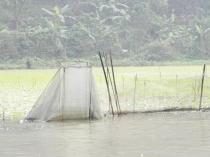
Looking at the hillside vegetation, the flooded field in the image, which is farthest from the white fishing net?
the hillside vegetation

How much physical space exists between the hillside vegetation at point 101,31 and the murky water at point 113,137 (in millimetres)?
44570

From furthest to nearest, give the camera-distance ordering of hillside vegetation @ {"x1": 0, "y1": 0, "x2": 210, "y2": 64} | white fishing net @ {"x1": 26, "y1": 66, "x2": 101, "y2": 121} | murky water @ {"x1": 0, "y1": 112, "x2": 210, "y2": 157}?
hillside vegetation @ {"x1": 0, "y1": 0, "x2": 210, "y2": 64} < white fishing net @ {"x1": 26, "y1": 66, "x2": 101, "y2": 121} < murky water @ {"x1": 0, "y1": 112, "x2": 210, "y2": 157}

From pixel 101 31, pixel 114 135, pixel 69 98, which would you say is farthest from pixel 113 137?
pixel 101 31

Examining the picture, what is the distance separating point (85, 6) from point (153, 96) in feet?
161

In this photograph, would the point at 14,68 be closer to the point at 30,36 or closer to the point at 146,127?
the point at 30,36

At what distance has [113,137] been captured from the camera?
1299cm

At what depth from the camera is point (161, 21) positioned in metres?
67.8

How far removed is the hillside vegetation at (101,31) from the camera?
61125 mm

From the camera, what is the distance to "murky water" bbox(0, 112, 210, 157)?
10.9m

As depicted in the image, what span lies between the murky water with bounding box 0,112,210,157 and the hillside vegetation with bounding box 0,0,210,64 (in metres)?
44.6

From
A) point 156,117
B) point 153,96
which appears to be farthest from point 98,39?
point 156,117

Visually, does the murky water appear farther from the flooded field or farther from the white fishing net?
the white fishing net

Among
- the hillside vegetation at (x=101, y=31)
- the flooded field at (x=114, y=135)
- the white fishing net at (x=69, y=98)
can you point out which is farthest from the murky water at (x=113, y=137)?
the hillside vegetation at (x=101, y=31)

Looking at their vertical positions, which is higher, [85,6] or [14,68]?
[85,6]
